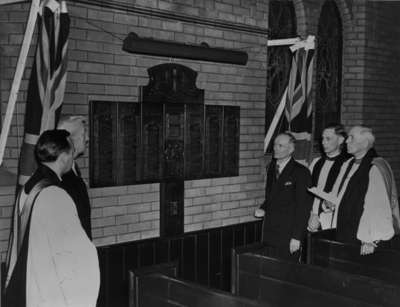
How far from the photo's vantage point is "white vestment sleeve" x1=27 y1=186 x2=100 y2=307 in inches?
127

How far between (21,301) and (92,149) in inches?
69.4

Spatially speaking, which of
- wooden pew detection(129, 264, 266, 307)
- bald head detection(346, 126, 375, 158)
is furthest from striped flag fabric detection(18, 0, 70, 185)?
bald head detection(346, 126, 375, 158)

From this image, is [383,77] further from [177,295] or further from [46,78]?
[177,295]

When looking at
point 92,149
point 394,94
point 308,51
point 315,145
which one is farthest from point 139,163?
point 394,94

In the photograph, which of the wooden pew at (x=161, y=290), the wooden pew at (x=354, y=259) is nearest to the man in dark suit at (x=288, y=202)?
the wooden pew at (x=354, y=259)

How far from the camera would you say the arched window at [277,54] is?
704 centimetres

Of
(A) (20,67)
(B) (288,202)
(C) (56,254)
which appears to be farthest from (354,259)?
(A) (20,67)

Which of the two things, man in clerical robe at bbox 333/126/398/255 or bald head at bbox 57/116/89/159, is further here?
man in clerical robe at bbox 333/126/398/255

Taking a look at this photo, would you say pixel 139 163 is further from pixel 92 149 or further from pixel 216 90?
pixel 216 90

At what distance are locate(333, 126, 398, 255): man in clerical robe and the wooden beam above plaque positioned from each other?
146 centimetres

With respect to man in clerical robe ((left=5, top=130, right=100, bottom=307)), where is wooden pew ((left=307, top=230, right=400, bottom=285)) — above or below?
below

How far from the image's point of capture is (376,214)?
503cm

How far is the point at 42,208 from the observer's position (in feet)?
10.6

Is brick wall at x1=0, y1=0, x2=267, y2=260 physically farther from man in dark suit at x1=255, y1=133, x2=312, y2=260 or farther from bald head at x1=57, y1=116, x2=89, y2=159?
man in dark suit at x1=255, y1=133, x2=312, y2=260
